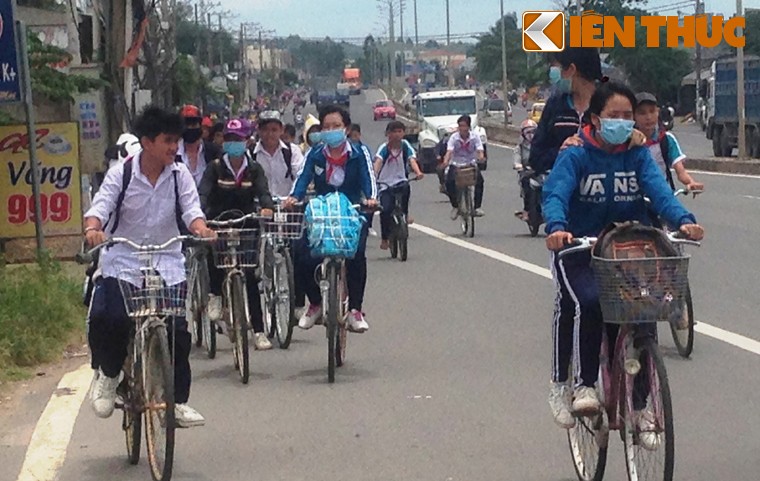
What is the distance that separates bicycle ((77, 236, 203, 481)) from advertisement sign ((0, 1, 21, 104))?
7.58 meters

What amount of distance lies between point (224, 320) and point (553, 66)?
3723mm

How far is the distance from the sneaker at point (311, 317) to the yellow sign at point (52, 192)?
23.4ft

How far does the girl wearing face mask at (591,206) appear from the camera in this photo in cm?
678

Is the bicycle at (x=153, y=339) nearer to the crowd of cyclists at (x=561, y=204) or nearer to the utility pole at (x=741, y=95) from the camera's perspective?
the crowd of cyclists at (x=561, y=204)

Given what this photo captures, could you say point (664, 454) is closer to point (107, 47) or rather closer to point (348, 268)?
point (348, 268)

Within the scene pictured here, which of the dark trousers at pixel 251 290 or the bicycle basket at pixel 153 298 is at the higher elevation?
the bicycle basket at pixel 153 298

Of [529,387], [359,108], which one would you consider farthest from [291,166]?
[359,108]

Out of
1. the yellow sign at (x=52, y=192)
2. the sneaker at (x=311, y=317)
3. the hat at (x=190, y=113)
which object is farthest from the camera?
the yellow sign at (x=52, y=192)

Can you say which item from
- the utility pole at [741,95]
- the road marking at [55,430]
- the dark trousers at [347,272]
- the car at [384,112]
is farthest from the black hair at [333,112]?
the car at [384,112]

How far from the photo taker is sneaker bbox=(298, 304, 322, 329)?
1110 cm

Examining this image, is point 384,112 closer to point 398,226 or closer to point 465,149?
point 465,149

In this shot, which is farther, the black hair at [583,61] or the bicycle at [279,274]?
the bicycle at [279,274]

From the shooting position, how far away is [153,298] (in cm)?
745

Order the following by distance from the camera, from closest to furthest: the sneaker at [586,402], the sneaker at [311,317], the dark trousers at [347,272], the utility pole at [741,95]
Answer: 1. the sneaker at [586,402]
2. the dark trousers at [347,272]
3. the sneaker at [311,317]
4. the utility pole at [741,95]
